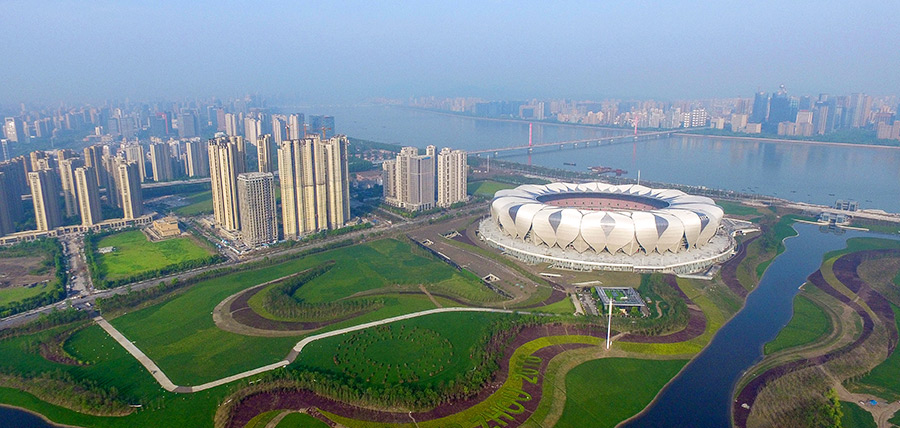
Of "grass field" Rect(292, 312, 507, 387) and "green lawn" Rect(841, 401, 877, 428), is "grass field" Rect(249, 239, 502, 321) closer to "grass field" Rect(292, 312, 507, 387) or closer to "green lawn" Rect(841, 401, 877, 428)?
"grass field" Rect(292, 312, 507, 387)

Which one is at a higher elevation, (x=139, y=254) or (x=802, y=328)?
(x=139, y=254)

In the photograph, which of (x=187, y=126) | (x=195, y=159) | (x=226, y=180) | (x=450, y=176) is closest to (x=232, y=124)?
(x=187, y=126)

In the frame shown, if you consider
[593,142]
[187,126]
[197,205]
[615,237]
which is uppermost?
Answer: [187,126]

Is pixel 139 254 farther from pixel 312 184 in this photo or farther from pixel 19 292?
pixel 312 184

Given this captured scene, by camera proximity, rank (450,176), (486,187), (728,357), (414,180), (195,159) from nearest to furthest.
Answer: (728,357) → (414,180) → (450,176) → (486,187) → (195,159)

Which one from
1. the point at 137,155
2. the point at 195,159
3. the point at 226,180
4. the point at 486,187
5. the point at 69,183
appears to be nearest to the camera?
the point at 226,180

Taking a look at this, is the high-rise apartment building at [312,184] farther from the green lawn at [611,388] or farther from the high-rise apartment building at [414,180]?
the green lawn at [611,388]
